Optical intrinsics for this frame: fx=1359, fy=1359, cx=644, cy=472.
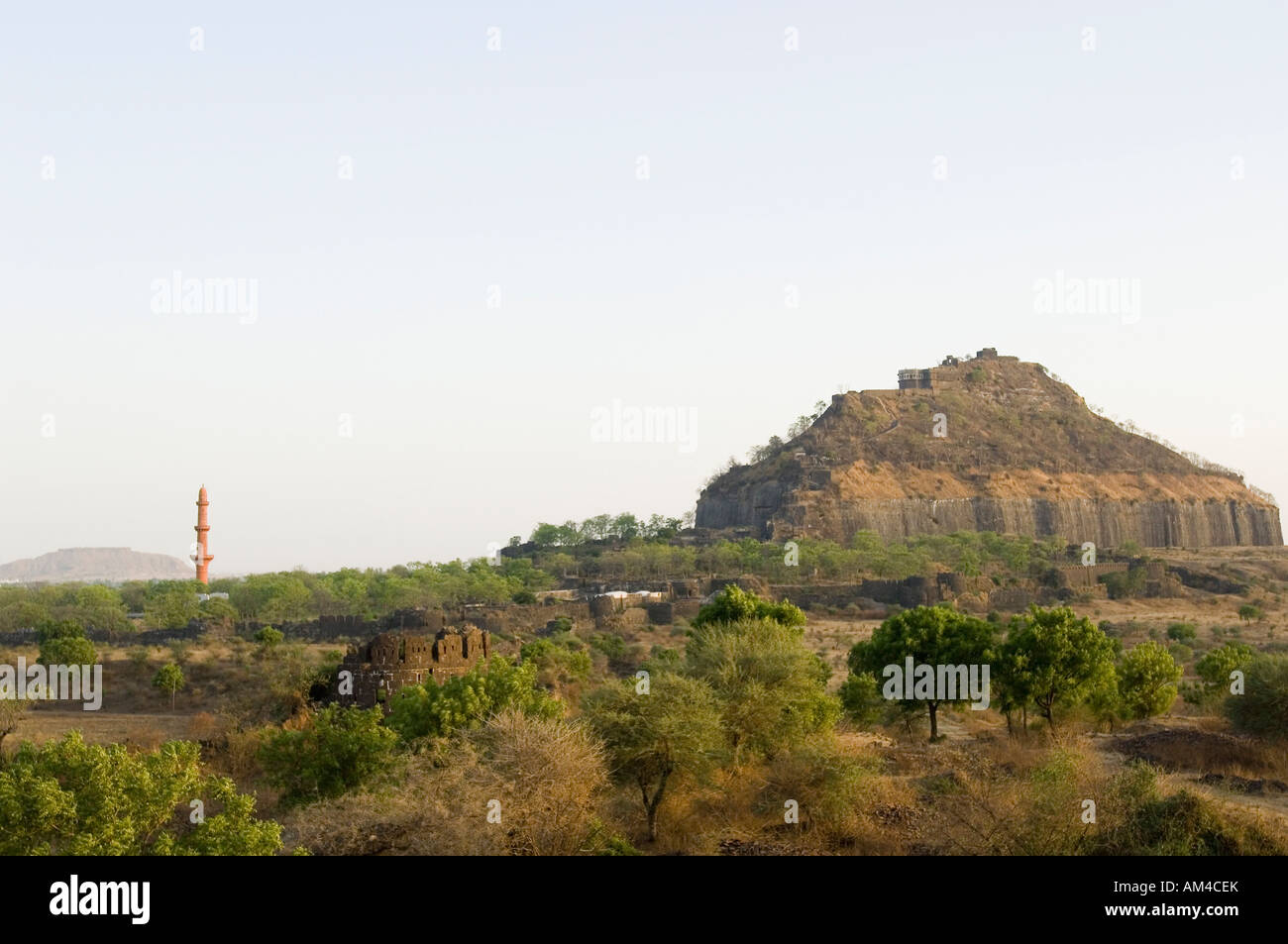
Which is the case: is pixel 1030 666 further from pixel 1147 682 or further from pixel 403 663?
pixel 403 663

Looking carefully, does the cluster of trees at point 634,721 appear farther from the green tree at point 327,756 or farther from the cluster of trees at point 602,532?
the cluster of trees at point 602,532

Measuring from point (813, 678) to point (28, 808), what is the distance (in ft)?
49.7

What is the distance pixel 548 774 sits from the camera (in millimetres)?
17797

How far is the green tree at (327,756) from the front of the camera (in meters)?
21.7

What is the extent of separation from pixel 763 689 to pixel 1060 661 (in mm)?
8614

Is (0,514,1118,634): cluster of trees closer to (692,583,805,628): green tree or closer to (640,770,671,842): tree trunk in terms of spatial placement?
(692,583,805,628): green tree

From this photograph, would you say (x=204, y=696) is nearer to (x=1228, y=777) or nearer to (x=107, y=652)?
(x=107, y=652)

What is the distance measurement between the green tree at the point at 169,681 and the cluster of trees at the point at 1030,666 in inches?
824

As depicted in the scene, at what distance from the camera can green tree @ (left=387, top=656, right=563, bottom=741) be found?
22.6 m

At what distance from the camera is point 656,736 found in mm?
20625

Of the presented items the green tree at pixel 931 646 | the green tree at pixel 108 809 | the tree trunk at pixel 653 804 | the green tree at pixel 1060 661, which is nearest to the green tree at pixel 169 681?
the green tree at pixel 931 646

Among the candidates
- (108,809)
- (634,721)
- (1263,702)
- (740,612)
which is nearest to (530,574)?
(740,612)
